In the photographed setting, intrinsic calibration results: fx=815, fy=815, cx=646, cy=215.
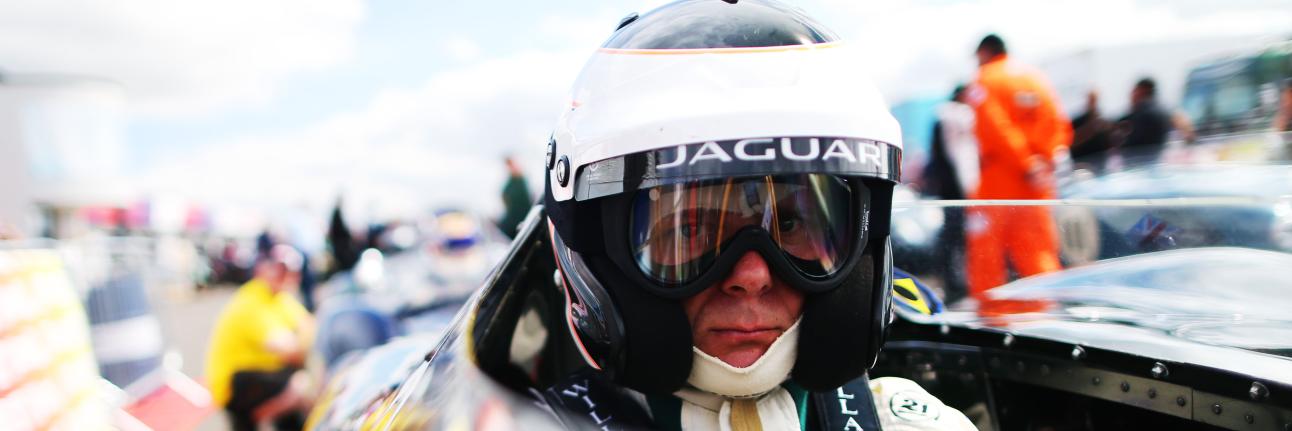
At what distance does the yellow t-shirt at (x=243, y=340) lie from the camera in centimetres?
437

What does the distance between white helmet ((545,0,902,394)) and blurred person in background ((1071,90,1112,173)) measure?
19.6 feet

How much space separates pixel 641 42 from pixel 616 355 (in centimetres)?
54

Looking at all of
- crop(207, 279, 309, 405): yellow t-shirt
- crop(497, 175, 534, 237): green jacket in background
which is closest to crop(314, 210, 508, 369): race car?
crop(207, 279, 309, 405): yellow t-shirt

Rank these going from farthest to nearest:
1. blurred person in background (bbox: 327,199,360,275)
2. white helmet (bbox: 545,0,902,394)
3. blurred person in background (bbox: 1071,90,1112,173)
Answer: blurred person in background (bbox: 327,199,360,275) < blurred person in background (bbox: 1071,90,1112,173) < white helmet (bbox: 545,0,902,394)

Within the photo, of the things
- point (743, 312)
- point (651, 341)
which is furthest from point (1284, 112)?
point (651, 341)

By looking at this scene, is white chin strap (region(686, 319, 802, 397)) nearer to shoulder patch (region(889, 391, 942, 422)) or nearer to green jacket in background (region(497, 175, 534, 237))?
shoulder patch (region(889, 391, 942, 422))

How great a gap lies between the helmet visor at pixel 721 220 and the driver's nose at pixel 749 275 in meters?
0.04

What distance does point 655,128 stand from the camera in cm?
123

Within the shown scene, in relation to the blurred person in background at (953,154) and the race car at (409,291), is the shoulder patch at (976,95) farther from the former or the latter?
the race car at (409,291)

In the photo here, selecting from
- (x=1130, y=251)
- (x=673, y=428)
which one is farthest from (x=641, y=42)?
(x=1130, y=251)

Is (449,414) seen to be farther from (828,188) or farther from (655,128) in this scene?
(828,188)

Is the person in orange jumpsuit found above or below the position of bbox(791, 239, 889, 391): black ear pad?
above

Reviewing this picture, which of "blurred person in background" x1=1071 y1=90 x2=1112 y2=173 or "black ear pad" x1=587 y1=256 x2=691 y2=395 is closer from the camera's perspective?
"black ear pad" x1=587 y1=256 x2=691 y2=395

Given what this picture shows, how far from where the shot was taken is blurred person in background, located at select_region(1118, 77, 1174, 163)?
6.30 meters
